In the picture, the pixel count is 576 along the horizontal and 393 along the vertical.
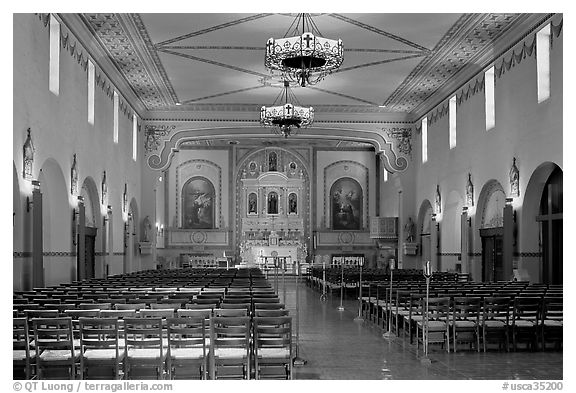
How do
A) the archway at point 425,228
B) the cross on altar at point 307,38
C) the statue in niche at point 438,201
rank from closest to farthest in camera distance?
1. the cross on altar at point 307,38
2. the statue in niche at point 438,201
3. the archway at point 425,228

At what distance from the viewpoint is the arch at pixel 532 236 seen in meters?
19.0

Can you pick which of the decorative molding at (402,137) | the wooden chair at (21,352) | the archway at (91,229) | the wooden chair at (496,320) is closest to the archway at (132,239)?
the archway at (91,229)

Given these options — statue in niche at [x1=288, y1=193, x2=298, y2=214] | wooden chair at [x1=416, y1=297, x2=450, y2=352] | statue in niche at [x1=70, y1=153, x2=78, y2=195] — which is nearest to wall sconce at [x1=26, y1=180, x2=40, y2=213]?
statue in niche at [x1=70, y1=153, x2=78, y2=195]

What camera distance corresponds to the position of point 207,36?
20.6 meters

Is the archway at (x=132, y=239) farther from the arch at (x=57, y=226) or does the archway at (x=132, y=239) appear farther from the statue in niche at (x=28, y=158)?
the statue in niche at (x=28, y=158)

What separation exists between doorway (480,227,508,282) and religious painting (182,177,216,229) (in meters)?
19.7

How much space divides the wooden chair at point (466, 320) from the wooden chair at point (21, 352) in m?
6.08

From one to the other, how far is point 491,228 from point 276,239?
19.0 metres

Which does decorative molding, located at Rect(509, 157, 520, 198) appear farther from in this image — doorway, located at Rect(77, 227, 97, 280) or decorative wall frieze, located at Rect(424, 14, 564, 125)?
doorway, located at Rect(77, 227, 97, 280)

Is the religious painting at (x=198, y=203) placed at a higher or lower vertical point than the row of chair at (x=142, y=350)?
higher

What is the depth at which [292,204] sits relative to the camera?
40.8 m

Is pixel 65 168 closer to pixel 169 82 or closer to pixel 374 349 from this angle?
pixel 169 82
